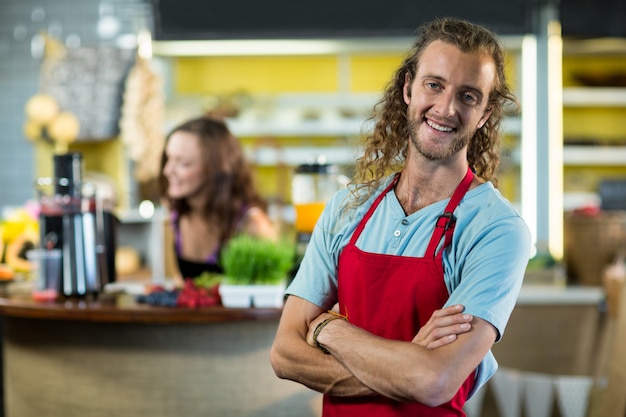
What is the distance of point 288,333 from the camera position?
6.49 feet

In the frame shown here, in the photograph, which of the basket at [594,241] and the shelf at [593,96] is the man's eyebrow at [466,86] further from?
the shelf at [593,96]

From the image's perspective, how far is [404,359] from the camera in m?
1.74

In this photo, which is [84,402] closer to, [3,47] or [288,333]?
[288,333]

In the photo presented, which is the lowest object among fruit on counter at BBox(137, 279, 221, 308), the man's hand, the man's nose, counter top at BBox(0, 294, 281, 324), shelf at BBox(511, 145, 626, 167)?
counter top at BBox(0, 294, 281, 324)

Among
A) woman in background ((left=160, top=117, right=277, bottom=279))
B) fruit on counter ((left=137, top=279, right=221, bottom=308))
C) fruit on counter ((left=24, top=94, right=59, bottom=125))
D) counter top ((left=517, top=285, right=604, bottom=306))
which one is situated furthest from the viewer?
fruit on counter ((left=24, top=94, right=59, bottom=125))

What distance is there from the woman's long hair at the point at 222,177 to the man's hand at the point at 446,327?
2077mm

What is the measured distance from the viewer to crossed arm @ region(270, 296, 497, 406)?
1719 mm

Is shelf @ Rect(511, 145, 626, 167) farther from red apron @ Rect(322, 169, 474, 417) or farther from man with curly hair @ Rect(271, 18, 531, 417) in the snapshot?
red apron @ Rect(322, 169, 474, 417)

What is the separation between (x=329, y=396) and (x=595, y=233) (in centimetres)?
343

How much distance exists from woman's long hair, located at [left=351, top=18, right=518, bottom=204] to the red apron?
16 cm

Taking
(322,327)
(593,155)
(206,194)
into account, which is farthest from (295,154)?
(322,327)

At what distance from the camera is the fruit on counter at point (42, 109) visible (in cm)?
596

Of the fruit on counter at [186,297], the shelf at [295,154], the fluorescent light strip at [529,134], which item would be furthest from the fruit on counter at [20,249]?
the fluorescent light strip at [529,134]

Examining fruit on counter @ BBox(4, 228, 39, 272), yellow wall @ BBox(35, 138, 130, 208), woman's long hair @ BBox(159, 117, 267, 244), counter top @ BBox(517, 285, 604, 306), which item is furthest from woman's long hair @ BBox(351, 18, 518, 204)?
yellow wall @ BBox(35, 138, 130, 208)
